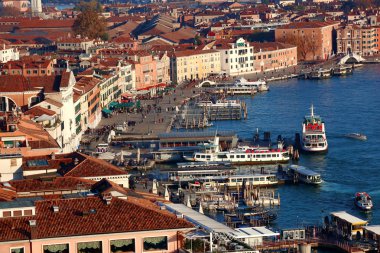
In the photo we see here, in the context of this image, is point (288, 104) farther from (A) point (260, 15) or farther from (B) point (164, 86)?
(A) point (260, 15)

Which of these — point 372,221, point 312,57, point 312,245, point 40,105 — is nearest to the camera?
point 312,245

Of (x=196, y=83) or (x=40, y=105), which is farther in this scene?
(x=196, y=83)

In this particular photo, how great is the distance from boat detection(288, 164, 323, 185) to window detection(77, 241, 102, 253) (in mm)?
12904

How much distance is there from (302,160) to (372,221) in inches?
287

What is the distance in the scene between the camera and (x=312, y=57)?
55.5m

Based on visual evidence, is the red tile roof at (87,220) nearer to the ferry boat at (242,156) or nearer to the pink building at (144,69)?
the ferry boat at (242,156)

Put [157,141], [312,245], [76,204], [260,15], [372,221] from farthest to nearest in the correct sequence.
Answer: [260,15]
[157,141]
[372,221]
[312,245]
[76,204]

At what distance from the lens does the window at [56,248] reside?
1004 cm

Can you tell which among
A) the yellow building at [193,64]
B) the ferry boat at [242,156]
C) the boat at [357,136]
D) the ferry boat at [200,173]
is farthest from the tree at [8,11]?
the ferry boat at [200,173]

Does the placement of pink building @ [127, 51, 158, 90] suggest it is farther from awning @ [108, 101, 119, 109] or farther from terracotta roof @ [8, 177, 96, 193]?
terracotta roof @ [8, 177, 96, 193]

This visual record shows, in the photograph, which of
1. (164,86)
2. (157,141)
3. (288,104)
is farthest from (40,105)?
(164,86)

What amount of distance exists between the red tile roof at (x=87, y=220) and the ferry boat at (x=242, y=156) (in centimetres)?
1504

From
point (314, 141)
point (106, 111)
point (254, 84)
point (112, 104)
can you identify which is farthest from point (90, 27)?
point (314, 141)

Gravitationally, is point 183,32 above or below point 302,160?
above
